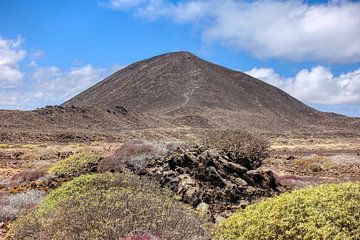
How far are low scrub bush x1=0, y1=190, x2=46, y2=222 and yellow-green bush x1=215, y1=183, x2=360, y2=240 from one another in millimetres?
6126

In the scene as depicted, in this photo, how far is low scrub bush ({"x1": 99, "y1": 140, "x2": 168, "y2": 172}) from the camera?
14.1 metres

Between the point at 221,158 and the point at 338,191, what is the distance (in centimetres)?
815

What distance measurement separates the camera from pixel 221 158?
14.2m

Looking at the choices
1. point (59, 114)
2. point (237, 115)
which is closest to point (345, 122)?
point (237, 115)

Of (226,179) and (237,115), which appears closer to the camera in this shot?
(226,179)

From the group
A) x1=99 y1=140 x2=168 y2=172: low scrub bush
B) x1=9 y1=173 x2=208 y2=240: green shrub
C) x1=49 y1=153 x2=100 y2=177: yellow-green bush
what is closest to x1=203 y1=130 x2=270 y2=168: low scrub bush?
x1=99 y1=140 x2=168 y2=172: low scrub bush

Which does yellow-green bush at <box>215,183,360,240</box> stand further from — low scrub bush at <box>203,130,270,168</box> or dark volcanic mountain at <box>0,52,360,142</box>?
dark volcanic mountain at <box>0,52,360,142</box>

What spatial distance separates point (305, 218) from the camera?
5.66 m

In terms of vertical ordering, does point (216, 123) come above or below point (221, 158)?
above

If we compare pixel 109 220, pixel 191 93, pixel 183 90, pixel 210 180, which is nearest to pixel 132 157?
pixel 210 180

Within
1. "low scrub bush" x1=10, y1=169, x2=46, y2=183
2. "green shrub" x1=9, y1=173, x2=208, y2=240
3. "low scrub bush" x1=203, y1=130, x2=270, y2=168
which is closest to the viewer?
"green shrub" x1=9, y1=173, x2=208, y2=240

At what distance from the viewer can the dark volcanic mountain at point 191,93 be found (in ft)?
403

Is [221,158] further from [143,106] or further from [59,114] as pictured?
[143,106]

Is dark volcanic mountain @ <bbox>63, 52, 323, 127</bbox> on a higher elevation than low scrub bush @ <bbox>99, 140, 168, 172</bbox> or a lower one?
higher
